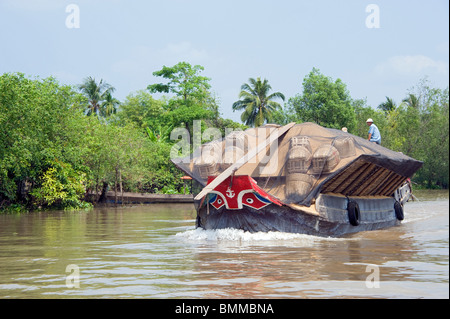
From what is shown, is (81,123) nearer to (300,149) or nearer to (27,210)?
(27,210)

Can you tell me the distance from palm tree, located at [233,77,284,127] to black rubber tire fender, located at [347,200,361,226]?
40257mm

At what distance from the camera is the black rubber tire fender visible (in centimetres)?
1219

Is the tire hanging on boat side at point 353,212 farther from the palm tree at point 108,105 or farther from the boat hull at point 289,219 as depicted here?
the palm tree at point 108,105

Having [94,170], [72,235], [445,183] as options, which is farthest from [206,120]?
[72,235]

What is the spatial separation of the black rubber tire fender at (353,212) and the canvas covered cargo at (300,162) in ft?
1.04

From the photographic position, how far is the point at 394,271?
711cm

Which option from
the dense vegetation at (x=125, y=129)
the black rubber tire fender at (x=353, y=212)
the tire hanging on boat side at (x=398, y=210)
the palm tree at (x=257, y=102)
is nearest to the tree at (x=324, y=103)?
the dense vegetation at (x=125, y=129)

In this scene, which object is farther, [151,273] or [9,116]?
[9,116]

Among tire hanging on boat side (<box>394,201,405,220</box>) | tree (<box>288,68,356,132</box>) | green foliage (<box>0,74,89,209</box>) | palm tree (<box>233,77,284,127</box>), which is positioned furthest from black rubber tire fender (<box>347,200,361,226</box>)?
palm tree (<box>233,77,284,127</box>)

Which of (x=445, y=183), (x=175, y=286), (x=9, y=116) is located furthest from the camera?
(x=445, y=183)

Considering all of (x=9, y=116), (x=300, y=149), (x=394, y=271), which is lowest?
(x=394, y=271)

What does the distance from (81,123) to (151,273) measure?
22464 mm

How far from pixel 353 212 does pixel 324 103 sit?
28.0 meters

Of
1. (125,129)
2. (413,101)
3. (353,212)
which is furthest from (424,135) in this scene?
(353,212)
